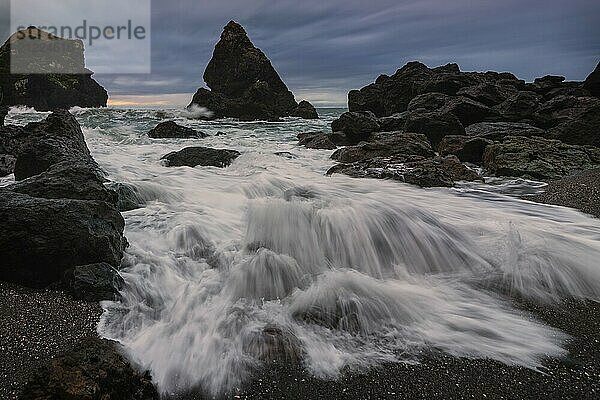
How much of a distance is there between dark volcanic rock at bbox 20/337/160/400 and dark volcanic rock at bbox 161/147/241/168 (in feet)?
24.6

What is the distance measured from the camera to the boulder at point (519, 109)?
559 inches

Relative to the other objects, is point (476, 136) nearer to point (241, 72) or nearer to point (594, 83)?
point (594, 83)

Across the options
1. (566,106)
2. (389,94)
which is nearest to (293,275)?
(566,106)

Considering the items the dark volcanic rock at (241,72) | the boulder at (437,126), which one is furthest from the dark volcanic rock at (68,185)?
the dark volcanic rock at (241,72)

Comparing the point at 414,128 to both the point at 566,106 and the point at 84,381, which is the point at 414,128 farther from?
the point at 84,381

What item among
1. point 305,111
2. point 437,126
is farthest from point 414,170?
point 305,111

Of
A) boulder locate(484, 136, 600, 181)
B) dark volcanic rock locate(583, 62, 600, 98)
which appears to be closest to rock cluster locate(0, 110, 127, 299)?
boulder locate(484, 136, 600, 181)

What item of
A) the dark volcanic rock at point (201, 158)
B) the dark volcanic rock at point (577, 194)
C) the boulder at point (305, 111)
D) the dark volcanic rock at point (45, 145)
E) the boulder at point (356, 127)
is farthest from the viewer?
the boulder at point (305, 111)

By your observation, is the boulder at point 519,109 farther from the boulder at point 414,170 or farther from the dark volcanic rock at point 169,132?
the dark volcanic rock at point 169,132

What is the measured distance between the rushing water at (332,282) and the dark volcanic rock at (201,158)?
11.7ft

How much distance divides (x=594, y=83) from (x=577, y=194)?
18.7m

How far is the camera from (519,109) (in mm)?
14453

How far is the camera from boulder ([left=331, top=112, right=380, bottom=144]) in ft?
45.9

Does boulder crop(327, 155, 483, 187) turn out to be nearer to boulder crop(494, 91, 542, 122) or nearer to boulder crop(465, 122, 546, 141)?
boulder crop(465, 122, 546, 141)
